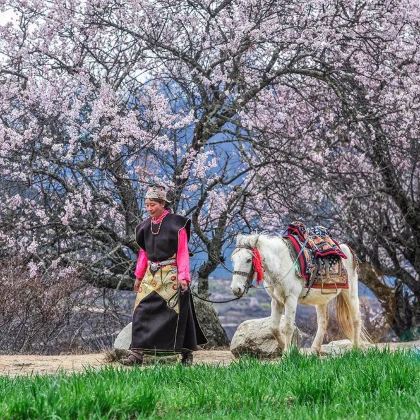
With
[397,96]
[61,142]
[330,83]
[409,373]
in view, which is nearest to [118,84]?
[61,142]

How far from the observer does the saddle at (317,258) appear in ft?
Answer: 34.0

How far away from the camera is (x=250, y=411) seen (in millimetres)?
5141

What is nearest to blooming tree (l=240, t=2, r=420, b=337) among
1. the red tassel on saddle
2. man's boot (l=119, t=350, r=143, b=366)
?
the red tassel on saddle

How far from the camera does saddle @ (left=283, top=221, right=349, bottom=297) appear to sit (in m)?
10.4

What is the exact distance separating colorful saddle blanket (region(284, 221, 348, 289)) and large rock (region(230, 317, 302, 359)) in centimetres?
110

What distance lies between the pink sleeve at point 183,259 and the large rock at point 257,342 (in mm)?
2467

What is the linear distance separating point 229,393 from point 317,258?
505cm

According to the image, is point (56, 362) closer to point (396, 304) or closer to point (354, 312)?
point (354, 312)

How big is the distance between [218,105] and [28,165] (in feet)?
11.3

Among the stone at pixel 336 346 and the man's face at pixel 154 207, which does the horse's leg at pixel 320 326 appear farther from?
the man's face at pixel 154 207

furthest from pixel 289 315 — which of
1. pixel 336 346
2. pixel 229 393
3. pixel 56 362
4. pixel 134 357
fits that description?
pixel 229 393

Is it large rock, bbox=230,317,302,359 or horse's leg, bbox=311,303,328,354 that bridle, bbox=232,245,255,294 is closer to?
large rock, bbox=230,317,302,359

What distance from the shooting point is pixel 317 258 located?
Answer: 10.5m

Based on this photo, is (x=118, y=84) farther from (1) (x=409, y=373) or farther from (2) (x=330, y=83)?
(1) (x=409, y=373)
